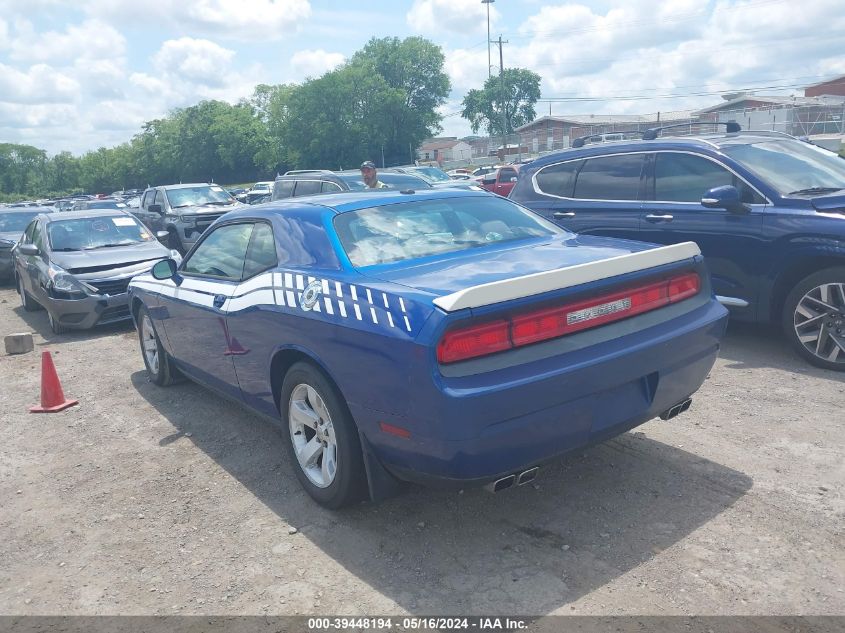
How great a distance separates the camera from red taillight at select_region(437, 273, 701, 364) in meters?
3.05

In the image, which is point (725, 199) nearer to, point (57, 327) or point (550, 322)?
point (550, 322)

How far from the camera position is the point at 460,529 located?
145 inches

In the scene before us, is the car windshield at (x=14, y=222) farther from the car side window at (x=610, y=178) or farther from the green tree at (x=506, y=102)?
the green tree at (x=506, y=102)

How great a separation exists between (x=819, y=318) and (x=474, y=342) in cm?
388

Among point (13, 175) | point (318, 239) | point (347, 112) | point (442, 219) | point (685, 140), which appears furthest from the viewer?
point (13, 175)

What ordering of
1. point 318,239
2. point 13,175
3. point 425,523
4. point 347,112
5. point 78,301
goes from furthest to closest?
point 13,175
point 347,112
point 78,301
point 318,239
point 425,523

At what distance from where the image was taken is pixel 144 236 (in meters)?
10.9

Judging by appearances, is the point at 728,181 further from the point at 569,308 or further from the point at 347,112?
the point at 347,112

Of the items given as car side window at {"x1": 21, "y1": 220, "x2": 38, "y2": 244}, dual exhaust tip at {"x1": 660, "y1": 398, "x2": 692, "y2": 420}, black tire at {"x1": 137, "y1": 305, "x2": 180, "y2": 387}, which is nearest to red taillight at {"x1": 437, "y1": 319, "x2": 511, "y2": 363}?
dual exhaust tip at {"x1": 660, "y1": 398, "x2": 692, "y2": 420}

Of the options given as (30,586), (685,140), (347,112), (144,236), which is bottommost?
(30,586)

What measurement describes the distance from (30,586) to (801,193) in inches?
238

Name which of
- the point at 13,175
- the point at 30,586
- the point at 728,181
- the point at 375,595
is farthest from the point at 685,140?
the point at 13,175

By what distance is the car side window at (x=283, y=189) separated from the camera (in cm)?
1276

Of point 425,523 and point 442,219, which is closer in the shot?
point 425,523
